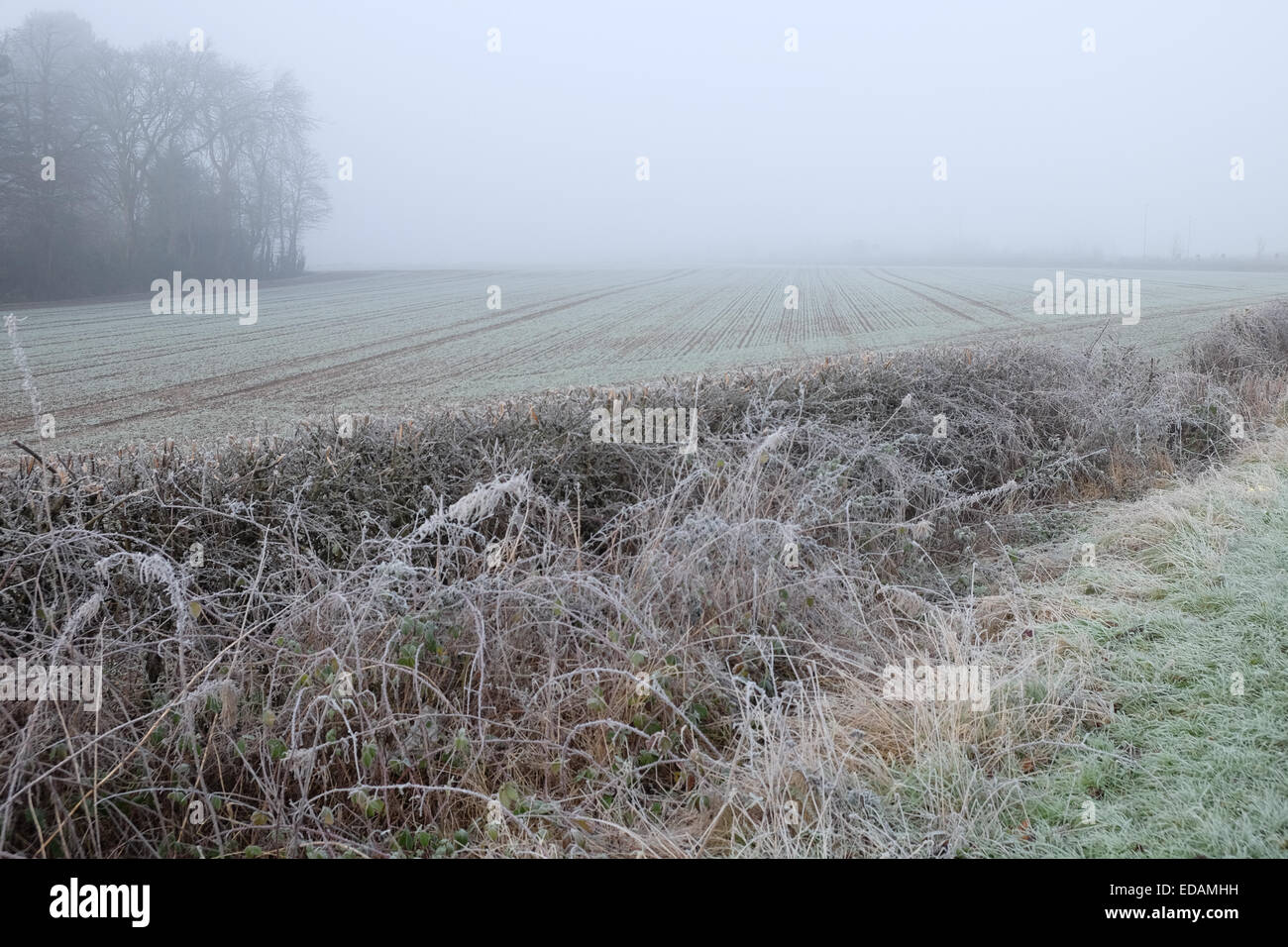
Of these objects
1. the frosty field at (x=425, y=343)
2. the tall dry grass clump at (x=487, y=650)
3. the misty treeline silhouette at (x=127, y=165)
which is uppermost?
the misty treeline silhouette at (x=127, y=165)

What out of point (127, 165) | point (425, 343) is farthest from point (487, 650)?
point (127, 165)

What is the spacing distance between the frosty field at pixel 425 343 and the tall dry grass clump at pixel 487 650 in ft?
7.87

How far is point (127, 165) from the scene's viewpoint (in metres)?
43.4

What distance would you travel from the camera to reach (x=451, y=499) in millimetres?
5262

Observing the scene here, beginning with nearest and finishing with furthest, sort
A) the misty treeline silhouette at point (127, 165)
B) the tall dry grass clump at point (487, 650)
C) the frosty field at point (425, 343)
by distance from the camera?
the tall dry grass clump at point (487, 650) < the frosty field at point (425, 343) < the misty treeline silhouette at point (127, 165)

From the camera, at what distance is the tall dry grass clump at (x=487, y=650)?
2961 mm

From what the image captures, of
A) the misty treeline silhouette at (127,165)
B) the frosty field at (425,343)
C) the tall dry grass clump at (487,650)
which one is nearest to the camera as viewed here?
the tall dry grass clump at (487,650)

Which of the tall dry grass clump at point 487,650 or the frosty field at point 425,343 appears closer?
the tall dry grass clump at point 487,650

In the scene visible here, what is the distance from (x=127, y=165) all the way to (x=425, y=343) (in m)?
30.6

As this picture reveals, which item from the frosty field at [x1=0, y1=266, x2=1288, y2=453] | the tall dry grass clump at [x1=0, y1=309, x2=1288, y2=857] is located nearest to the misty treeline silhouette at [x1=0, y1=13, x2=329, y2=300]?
the frosty field at [x1=0, y1=266, x2=1288, y2=453]

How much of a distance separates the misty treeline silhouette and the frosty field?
296cm

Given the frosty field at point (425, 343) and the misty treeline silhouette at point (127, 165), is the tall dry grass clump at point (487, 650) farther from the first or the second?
the misty treeline silhouette at point (127, 165)

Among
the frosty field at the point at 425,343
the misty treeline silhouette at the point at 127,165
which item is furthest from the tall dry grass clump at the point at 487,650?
the misty treeline silhouette at the point at 127,165

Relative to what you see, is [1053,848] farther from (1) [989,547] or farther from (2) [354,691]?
(1) [989,547]
